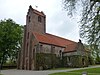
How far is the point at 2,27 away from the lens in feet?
Result: 204

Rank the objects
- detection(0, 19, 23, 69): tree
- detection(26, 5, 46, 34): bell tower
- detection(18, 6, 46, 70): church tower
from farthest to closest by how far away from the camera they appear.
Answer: detection(0, 19, 23, 69): tree → detection(26, 5, 46, 34): bell tower → detection(18, 6, 46, 70): church tower

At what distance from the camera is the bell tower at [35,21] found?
183ft

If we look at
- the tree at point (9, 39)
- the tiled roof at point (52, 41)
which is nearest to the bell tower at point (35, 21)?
the tiled roof at point (52, 41)

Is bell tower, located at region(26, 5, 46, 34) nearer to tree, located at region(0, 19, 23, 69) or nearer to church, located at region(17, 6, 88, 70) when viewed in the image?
church, located at region(17, 6, 88, 70)

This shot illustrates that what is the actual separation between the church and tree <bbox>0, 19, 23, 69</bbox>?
17.1 ft

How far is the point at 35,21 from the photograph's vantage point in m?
56.1

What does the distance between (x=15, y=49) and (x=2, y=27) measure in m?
8.76

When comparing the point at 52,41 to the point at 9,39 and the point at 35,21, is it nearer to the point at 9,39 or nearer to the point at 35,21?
the point at 35,21

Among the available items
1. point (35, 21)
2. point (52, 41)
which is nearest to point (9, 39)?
point (35, 21)

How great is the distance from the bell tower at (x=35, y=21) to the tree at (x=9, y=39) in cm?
770

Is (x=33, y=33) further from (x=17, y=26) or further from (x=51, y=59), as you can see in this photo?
(x=17, y=26)

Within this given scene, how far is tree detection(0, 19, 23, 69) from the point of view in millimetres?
61156

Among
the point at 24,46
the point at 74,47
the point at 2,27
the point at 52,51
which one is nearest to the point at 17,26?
the point at 2,27

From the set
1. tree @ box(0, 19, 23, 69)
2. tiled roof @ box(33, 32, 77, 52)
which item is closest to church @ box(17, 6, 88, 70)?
tiled roof @ box(33, 32, 77, 52)
